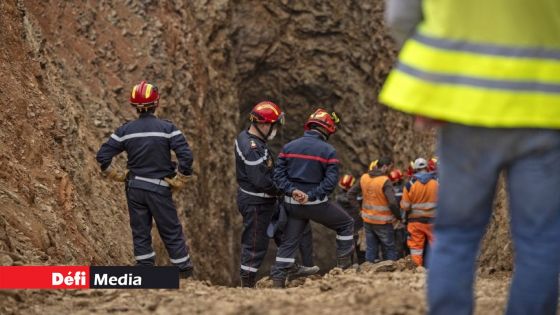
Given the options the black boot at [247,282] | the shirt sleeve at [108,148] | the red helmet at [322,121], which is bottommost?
the black boot at [247,282]

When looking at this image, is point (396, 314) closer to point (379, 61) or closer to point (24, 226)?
point (24, 226)

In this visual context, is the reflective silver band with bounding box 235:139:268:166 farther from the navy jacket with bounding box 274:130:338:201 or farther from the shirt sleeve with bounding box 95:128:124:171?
the shirt sleeve with bounding box 95:128:124:171

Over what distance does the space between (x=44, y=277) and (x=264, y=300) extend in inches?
84.7

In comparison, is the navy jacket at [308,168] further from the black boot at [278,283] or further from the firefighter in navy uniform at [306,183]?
the black boot at [278,283]

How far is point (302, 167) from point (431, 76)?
5.95 metres

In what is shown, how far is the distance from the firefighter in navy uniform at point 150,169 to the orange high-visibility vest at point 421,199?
171 inches

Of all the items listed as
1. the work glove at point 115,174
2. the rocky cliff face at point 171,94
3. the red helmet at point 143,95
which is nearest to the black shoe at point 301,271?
the rocky cliff face at point 171,94

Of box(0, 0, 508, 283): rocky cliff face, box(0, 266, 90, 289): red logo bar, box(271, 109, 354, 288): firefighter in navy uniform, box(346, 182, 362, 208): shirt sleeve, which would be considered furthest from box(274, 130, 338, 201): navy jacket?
box(346, 182, 362, 208): shirt sleeve

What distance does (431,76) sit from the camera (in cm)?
334

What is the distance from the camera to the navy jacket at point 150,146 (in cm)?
837

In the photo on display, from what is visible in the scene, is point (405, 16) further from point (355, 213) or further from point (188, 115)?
point (188, 115)

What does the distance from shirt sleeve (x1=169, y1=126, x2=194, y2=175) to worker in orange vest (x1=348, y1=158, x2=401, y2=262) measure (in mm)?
5026

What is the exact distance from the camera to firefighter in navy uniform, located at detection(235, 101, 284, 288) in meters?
9.42

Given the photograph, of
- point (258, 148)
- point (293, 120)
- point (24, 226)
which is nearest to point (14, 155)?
point (24, 226)
